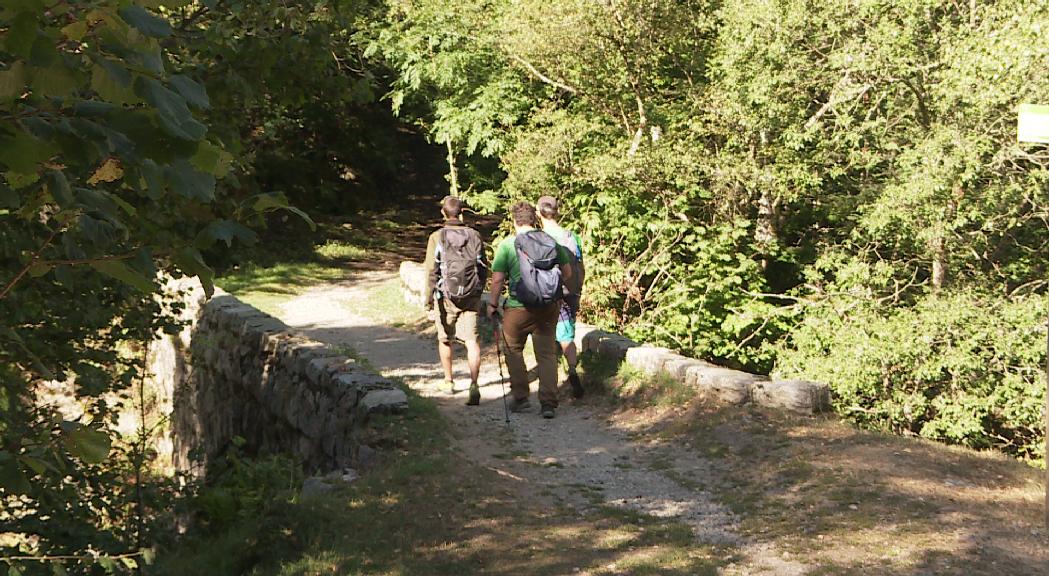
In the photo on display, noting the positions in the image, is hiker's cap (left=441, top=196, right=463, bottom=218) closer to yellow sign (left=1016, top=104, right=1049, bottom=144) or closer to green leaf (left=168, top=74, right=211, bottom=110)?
yellow sign (left=1016, top=104, right=1049, bottom=144)

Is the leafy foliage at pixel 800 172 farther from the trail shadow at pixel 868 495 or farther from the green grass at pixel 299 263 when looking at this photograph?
the trail shadow at pixel 868 495

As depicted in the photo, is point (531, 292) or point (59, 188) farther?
point (531, 292)

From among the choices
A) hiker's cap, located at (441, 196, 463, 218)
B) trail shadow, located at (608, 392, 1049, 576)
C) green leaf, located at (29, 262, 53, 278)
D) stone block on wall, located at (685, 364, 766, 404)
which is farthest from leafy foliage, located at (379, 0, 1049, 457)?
green leaf, located at (29, 262, 53, 278)

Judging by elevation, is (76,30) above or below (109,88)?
above

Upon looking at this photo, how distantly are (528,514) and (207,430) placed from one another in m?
7.75

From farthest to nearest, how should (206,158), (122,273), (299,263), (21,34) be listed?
(299,263) → (122,273) → (206,158) → (21,34)

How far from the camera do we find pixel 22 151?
5.63ft

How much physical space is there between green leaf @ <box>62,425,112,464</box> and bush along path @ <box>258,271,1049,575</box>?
304 centimetres

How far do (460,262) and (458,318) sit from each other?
58cm

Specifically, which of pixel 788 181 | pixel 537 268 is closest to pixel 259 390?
pixel 537 268

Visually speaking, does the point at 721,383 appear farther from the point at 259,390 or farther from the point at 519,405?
the point at 259,390

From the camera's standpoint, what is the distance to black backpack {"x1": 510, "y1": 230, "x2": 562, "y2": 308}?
820 centimetres

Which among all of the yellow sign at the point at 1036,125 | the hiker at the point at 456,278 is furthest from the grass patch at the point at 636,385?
the yellow sign at the point at 1036,125

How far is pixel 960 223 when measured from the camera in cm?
1234
